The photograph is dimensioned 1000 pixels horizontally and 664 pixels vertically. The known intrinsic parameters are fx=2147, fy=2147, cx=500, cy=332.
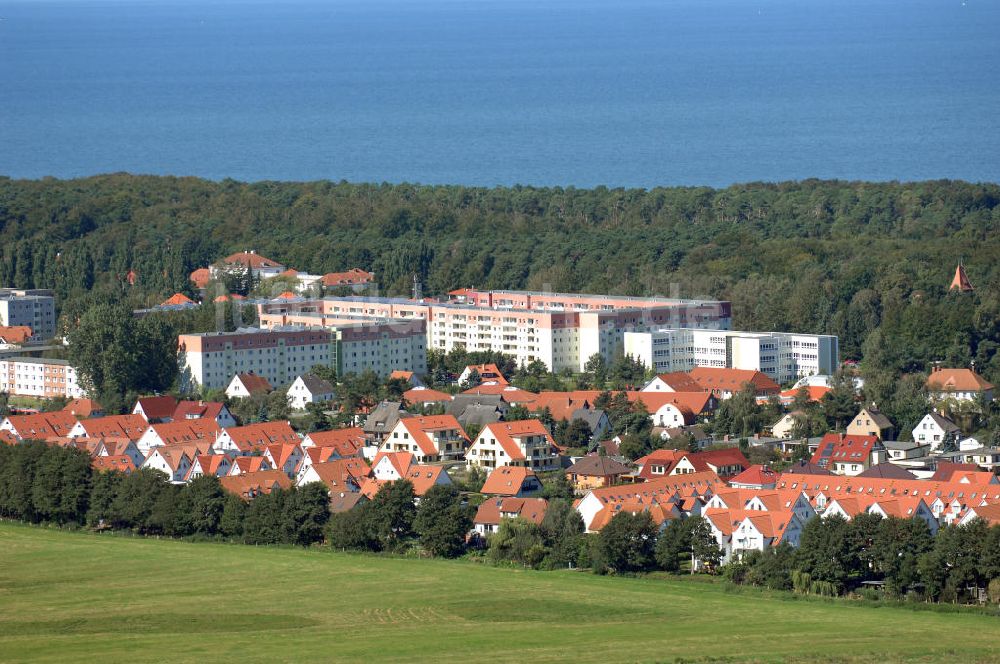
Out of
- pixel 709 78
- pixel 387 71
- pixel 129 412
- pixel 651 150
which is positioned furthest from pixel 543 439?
pixel 387 71

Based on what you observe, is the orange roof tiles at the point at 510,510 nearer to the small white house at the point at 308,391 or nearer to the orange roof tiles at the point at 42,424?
the orange roof tiles at the point at 42,424

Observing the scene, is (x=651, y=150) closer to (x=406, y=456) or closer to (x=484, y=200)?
(x=484, y=200)

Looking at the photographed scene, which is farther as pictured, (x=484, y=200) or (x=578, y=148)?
(x=578, y=148)

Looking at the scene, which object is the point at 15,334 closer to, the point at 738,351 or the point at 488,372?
the point at 488,372

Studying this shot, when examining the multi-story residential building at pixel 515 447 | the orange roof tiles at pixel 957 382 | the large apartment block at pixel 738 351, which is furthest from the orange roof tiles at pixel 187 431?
the orange roof tiles at pixel 957 382

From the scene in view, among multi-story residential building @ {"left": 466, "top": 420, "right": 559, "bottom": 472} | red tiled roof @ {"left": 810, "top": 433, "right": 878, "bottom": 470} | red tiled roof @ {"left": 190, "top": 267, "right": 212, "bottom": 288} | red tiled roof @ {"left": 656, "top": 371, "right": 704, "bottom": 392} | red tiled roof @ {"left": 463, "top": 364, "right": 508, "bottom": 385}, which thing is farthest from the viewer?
red tiled roof @ {"left": 190, "top": 267, "right": 212, "bottom": 288}

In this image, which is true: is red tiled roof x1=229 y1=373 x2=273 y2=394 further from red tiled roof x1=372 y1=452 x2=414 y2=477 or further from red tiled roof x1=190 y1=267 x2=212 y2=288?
red tiled roof x1=190 y1=267 x2=212 y2=288

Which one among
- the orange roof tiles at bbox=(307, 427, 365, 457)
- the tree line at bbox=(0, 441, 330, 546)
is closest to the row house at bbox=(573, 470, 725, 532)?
the tree line at bbox=(0, 441, 330, 546)
